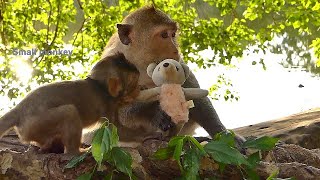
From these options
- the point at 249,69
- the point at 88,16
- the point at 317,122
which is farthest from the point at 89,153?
the point at 249,69

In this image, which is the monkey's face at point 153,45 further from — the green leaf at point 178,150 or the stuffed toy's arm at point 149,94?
the green leaf at point 178,150

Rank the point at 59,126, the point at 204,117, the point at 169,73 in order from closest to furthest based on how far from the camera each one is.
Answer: the point at 59,126 < the point at 169,73 < the point at 204,117

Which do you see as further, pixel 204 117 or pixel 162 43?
pixel 204 117

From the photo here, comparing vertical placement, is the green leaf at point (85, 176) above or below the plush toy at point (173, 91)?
below

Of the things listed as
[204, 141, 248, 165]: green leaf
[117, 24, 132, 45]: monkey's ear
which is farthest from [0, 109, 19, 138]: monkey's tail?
[117, 24, 132, 45]: monkey's ear

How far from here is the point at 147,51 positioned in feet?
12.6

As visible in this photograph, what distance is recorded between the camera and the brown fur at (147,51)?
3.52 metres

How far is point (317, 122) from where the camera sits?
15.9 feet

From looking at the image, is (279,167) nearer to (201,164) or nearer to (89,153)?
(201,164)

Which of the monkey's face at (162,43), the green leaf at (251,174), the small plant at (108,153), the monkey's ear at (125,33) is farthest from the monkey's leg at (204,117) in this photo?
the small plant at (108,153)

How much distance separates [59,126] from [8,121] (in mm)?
265

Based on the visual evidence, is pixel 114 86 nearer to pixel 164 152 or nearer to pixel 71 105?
pixel 71 105

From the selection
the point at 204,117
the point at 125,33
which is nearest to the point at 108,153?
the point at 125,33

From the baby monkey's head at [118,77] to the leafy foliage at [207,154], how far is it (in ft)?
1.95
